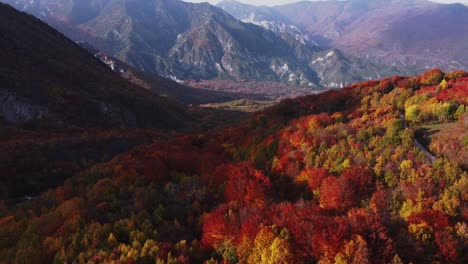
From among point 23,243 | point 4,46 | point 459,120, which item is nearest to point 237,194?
point 23,243

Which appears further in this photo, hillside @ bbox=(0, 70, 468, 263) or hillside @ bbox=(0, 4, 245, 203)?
hillside @ bbox=(0, 4, 245, 203)

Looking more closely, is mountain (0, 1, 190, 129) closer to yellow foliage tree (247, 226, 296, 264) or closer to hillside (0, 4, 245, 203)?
hillside (0, 4, 245, 203)

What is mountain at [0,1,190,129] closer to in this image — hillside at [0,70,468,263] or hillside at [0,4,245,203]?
hillside at [0,4,245,203]

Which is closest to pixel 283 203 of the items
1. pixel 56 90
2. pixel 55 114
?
pixel 55 114

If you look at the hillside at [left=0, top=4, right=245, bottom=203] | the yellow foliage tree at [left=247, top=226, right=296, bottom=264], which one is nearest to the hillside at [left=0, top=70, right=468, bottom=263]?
the yellow foliage tree at [left=247, top=226, right=296, bottom=264]

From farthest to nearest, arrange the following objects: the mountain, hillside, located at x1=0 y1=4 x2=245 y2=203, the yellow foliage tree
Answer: the mountain < hillside, located at x1=0 y1=4 x2=245 y2=203 < the yellow foliage tree

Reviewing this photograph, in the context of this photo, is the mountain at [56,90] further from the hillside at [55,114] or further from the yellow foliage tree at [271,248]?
the yellow foliage tree at [271,248]

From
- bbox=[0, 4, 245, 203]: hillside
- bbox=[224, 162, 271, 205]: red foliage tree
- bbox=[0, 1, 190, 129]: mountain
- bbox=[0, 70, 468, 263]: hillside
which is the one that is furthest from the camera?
bbox=[0, 1, 190, 129]: mountain

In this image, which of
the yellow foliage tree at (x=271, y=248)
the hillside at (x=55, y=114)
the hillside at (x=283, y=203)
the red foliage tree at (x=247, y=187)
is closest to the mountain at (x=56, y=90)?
the hillside at (x=55, y=114)
